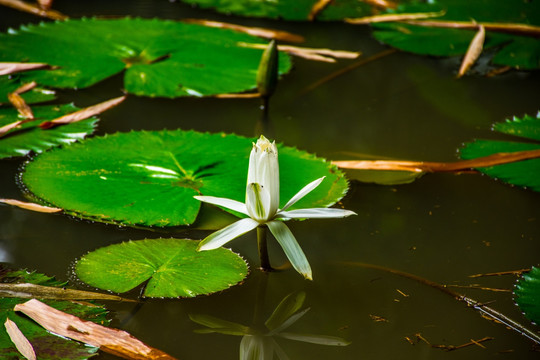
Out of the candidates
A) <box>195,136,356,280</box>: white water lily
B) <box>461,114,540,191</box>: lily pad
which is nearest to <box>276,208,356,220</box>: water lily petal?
<box>195,136,356,280</box>: white water lily

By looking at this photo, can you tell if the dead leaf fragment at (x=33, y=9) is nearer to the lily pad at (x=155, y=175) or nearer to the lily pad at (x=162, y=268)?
the lily pad at (x=155, y=175)

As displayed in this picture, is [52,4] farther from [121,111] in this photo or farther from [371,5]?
[371,5]

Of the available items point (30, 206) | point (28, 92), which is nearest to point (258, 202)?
point (30, 206)

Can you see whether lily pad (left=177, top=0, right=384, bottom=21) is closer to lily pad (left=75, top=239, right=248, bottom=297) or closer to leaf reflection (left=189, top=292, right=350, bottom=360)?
lily pad (left=75, top=239, right=248, bottom=297)

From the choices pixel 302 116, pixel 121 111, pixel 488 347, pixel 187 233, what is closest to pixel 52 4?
pixel 121 111

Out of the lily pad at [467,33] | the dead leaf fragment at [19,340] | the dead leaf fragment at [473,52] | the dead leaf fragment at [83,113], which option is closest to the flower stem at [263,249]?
the dead leaf fragment at [19,340]

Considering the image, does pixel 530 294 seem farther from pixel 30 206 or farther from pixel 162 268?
pixel 30 206

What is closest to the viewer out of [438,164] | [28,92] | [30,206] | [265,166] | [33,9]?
[265,166]
